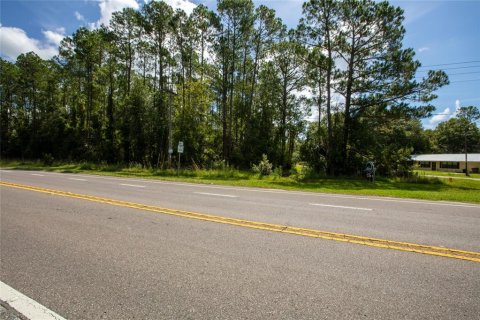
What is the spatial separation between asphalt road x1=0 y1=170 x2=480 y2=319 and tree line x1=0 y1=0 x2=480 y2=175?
1928 centimetres

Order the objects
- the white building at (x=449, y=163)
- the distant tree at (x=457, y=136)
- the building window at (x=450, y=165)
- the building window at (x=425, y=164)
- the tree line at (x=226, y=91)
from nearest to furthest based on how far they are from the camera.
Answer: the tree line at (x=226, y=91), the white building at (x=449, y=163), the building window at (x=450, y=165), the building window at (x=425, y=164), the distant tree at (x=457, y=136)

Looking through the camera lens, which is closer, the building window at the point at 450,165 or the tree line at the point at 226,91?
the tree line at the point at 226,91

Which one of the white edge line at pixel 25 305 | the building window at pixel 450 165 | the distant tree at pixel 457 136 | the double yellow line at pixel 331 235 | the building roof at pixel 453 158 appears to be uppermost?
the distant tree at pixel 457 136

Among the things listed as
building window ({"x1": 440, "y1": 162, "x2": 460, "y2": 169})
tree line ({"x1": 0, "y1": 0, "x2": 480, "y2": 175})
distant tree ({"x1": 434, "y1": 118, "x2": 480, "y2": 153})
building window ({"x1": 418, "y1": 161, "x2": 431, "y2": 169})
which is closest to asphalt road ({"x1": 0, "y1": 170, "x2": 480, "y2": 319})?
tree line ({"x1": 0, "y1": 0, "x2": 480, "y2": 175})

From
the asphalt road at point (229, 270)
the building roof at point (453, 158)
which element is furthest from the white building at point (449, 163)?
the asphalt road at point (229, 270)

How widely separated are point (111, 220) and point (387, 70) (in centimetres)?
2455

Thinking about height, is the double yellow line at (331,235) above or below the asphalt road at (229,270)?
above

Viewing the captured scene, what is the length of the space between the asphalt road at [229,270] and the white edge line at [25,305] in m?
0.07

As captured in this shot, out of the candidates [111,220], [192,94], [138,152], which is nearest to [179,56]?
[192,94]

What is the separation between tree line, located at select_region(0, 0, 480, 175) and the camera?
24.2m

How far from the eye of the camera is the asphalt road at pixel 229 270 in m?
2.94

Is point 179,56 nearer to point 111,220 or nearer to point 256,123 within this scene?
point 256,123

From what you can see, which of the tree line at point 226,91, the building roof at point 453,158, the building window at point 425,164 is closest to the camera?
the tree line at point 226,91

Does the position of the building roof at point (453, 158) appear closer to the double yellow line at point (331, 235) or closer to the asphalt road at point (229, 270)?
the double yellow line at point (331, 235)
